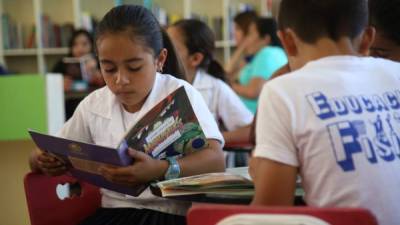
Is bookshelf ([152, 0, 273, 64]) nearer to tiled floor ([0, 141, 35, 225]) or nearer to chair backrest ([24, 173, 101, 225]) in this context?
tiled floor ([0, 141, 35, 225])

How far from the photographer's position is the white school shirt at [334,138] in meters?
0.93

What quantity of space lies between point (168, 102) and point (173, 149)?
0.49ft

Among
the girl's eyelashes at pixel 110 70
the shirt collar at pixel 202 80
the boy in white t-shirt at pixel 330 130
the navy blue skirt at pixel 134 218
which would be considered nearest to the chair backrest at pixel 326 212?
the boy in white t-shirt at pixel 330 130

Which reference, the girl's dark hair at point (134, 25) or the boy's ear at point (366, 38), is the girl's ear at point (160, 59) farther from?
the boy's ear at point (366, 38)

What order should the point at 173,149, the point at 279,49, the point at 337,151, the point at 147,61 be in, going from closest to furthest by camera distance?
1. the point at 337,151
2. the point at 173,149
3. the point at 147,61
4. the point at 279,49

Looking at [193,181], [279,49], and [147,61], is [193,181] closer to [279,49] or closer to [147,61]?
[147,61]

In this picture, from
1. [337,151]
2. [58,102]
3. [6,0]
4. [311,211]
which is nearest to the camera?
[311,211]

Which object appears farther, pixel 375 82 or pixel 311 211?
pixel 375 82

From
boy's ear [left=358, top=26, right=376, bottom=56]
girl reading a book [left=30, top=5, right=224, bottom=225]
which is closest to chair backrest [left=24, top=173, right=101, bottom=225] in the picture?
girl reading a book [left=30, top=5, right=224, bottom=225]

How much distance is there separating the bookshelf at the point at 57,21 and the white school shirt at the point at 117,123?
3958mm

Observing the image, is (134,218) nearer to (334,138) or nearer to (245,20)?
(334,138)

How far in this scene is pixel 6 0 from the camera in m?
5.56

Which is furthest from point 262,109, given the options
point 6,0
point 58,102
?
point 6,0

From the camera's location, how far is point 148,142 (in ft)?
4.05
